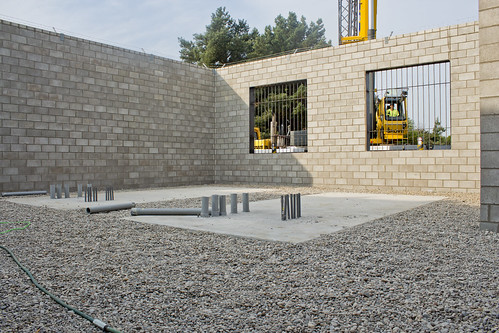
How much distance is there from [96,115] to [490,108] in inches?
391

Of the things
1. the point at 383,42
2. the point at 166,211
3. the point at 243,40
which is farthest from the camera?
the point at 243,40

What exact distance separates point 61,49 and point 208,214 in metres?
7.59

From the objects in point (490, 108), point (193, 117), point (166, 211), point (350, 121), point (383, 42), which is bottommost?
point (166, 211)

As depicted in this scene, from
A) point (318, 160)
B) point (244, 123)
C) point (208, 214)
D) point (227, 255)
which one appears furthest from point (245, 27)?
point (227, 255)

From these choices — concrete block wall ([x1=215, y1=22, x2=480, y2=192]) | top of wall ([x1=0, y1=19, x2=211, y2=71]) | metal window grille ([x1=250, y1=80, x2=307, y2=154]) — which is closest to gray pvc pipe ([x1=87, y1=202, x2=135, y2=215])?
top of wall ([x1=0, y1=19, x2=211, y2=71])

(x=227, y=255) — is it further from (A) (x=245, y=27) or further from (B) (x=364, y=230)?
(A) (x=245, y=27)

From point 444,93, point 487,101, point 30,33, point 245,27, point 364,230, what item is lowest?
point 364,230

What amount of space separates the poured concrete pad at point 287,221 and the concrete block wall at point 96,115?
571 cm

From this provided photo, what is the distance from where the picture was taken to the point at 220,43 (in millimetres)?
32969

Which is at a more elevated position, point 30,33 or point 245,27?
point 245,27

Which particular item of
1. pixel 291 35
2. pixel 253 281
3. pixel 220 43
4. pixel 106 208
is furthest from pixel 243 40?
pixel 253 281

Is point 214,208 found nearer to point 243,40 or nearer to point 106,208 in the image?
point 106,208

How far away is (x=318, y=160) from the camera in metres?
12.5

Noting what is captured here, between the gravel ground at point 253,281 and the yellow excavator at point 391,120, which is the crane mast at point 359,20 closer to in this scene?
the yellow excavator at point 391,120
